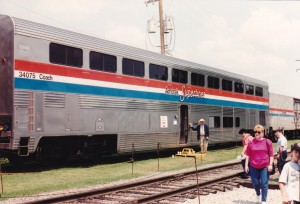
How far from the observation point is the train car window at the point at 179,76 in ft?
60.5

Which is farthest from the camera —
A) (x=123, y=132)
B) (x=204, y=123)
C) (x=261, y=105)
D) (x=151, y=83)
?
(x=261, y=105)

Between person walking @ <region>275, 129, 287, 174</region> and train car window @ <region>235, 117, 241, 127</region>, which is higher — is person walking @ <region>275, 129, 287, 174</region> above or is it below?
below

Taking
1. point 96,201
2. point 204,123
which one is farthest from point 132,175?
point 204,123

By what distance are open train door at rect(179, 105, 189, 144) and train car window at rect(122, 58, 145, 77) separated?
361cm

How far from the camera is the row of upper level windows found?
42.4 ft

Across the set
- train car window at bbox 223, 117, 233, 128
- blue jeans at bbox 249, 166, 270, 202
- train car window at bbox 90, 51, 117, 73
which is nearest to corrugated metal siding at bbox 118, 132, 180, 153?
train car window at bbox 90, 51, 117, 73

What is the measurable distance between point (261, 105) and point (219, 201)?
20.0m

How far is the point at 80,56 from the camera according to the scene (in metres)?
13.6

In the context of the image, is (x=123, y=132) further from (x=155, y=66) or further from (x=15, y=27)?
(x=15, y=27)

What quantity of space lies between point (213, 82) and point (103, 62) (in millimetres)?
9056

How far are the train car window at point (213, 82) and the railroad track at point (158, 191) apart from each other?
8762mm

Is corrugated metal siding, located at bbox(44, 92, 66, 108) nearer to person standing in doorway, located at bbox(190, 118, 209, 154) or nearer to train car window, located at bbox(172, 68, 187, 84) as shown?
train car window, located at bbox(172, 68, 187, 84)

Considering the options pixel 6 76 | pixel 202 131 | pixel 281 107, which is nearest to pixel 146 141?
pixel 202 131

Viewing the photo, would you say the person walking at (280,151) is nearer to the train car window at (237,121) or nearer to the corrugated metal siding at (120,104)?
the corrugated metal siding at (120,104)
